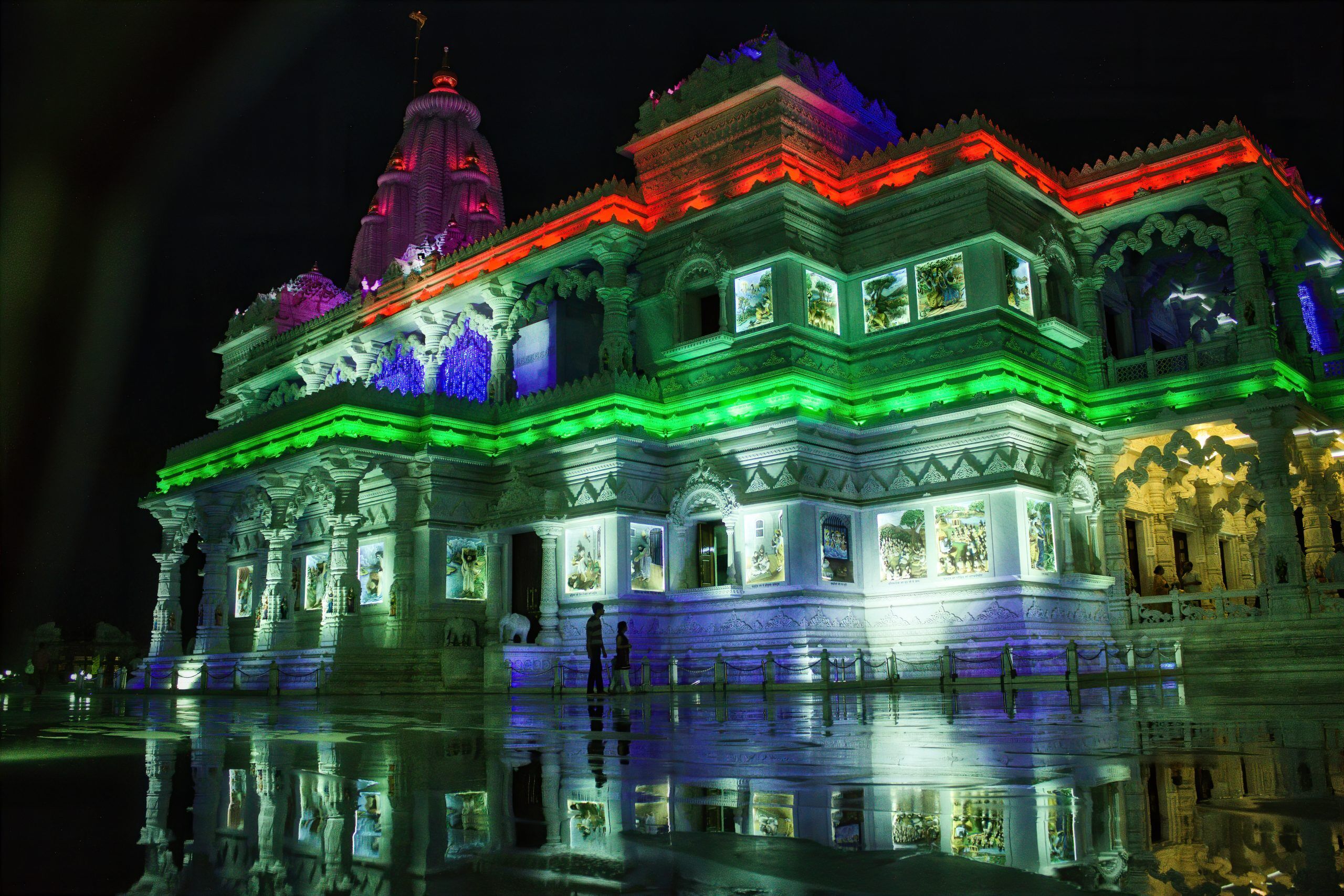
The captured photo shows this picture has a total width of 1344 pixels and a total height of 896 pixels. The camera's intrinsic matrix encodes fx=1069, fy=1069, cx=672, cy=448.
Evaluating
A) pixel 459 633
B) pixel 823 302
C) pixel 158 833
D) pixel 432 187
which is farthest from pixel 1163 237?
pixel 432 187

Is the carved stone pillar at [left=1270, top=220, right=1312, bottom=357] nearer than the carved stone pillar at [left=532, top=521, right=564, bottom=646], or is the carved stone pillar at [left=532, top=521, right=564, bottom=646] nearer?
the carved stone pillar at [left=532, top=521, right=564, bottom=646]

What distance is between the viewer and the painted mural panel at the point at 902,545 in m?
27.7

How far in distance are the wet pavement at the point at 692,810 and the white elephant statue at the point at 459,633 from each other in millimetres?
18679

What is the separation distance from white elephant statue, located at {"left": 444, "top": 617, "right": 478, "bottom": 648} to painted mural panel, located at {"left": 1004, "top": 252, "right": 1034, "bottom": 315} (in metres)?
17.2

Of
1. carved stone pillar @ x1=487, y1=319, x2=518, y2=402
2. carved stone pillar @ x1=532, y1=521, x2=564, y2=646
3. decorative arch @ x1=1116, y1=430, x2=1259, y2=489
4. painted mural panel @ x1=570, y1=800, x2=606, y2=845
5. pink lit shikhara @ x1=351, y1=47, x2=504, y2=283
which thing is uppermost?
pink lit shikhara @ x1=351, y1=47, x2=504, y2=283

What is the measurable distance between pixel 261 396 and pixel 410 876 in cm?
4696

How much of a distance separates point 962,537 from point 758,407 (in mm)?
6234

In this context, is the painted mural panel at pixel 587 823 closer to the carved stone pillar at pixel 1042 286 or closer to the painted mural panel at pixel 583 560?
the painted mural panel at pixel 583 560

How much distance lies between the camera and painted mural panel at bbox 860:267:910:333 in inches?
1162

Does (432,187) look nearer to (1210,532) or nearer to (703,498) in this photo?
(703,498)

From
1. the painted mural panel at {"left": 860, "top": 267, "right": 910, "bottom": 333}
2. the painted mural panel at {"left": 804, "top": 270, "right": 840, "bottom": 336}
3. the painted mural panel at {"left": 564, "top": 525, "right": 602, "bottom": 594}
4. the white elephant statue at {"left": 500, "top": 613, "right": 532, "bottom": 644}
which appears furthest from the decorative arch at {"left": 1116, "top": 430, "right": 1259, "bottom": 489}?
the white elephant statue at {"left": 500, "top": 613, "right": 532, "bottom": 644}

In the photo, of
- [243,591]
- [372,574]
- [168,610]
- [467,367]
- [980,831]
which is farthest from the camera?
[243,591]

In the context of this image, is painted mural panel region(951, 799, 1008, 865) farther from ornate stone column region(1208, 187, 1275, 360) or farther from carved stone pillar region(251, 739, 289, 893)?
ornate stone column region(1208, 187, 1275, 360)

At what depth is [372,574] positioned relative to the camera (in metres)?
33.6
